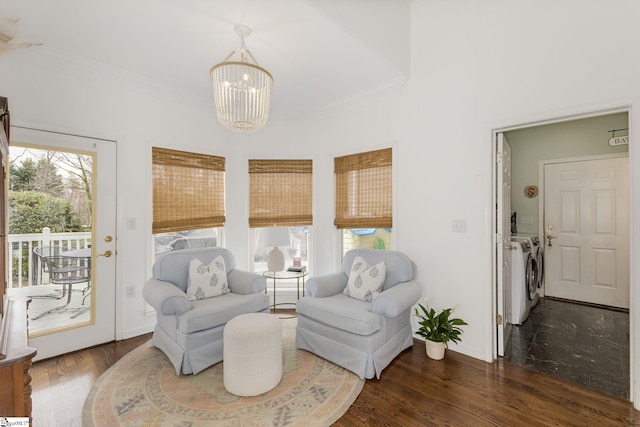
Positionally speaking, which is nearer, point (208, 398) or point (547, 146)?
point (208, 398)

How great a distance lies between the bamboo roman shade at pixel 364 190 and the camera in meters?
3.39

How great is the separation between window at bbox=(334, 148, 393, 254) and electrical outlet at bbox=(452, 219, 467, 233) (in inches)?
28.1

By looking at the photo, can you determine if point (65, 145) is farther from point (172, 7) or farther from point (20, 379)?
point (20, 379)

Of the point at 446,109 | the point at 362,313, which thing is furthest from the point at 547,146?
the point at 362,313

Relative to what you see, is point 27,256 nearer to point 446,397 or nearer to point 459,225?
point 446,397

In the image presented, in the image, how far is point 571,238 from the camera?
14.1 ft

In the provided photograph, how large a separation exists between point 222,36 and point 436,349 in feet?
10.6

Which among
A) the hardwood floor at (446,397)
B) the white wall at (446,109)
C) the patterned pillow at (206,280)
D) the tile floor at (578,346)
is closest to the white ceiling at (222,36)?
the white wall at (446,109)

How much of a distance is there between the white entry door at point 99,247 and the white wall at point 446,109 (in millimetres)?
86

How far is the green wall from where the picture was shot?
400 cm

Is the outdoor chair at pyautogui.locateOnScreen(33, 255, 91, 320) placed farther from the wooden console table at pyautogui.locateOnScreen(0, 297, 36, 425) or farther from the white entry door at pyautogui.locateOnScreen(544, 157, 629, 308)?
the white entry door at pyautogui.locateOnScreen(544, 157, 629, 308)

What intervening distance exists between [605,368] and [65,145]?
502cm

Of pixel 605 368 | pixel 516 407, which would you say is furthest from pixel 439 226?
pixel 605 368

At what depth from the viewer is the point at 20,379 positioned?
1016mm
